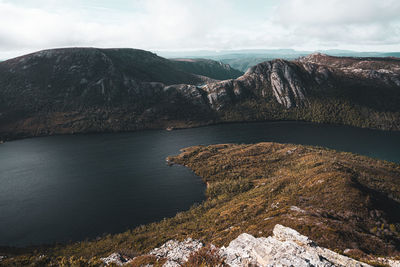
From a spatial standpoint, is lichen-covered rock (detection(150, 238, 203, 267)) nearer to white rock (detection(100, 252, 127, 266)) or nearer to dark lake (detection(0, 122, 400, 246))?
white rock (detection(100, 252, 127, 266))

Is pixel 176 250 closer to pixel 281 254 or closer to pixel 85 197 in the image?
pixel 281 254

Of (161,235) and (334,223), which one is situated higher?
(334,223)

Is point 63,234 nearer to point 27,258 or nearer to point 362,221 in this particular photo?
point 27,258

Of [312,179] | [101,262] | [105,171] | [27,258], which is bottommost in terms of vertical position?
[105,171]

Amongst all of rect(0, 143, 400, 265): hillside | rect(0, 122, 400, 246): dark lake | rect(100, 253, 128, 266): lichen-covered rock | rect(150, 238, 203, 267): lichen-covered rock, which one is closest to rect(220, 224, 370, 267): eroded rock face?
rect(0, 143, 400, 265): hillside

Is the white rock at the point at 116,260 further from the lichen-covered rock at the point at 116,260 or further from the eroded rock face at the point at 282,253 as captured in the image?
the eroded rock face at the point at 282,253

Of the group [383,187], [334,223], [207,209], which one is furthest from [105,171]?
[383,187]

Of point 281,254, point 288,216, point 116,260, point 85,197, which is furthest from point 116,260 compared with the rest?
point 85,197
